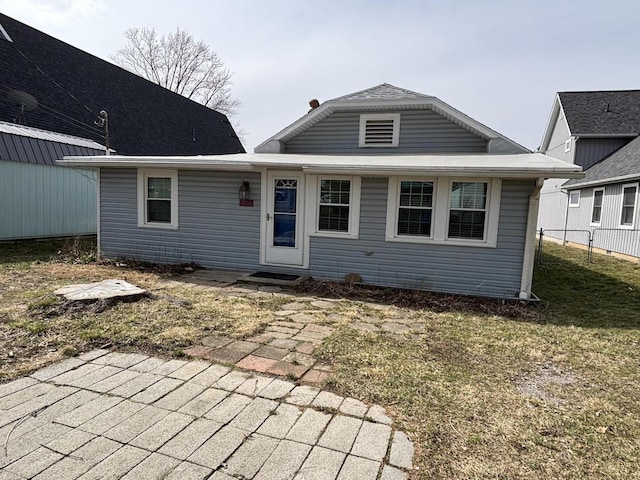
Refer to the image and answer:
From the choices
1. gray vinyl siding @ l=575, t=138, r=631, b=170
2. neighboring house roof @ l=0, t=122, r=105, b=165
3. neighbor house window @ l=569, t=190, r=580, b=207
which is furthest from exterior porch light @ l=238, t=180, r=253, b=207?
gray vinyl siding @ l=575, t=138, r=631, b=170

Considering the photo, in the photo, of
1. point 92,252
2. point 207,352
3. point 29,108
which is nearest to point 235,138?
point 29,108

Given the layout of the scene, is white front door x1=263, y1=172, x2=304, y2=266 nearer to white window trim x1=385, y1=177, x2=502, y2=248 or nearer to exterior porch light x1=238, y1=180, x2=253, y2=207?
exterior porch light x1=238, y1=180, x2=253, y2=207

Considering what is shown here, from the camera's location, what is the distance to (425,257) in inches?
269

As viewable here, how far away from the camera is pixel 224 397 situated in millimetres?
2861

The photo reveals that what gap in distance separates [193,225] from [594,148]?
55.5 feet

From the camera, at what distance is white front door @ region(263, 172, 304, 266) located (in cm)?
750

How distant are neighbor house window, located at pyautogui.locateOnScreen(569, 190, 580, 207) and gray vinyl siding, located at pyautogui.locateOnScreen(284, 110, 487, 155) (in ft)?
32.6

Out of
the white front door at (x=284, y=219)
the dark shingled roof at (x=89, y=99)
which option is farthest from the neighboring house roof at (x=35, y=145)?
the white front door at (x=284, y=219)

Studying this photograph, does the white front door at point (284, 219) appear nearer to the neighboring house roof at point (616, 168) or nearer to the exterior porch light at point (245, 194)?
the exterior porch light at point (245, 194)

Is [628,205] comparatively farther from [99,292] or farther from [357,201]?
[99,292]

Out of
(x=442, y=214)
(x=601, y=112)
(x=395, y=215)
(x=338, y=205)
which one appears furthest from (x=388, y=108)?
(x=601, y=112)

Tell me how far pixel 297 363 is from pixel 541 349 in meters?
2.82

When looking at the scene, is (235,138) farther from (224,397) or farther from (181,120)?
(224,397)

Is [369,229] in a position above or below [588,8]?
below
